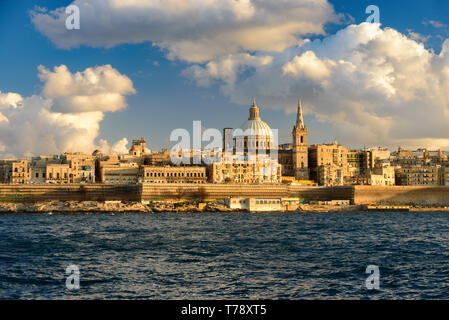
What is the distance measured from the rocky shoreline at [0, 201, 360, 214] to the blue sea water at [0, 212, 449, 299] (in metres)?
32.8

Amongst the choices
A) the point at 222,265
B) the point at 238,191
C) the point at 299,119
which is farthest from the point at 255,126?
the point at 222,265

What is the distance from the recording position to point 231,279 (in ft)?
57.7

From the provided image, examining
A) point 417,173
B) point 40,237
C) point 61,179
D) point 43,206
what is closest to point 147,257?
point 40,237

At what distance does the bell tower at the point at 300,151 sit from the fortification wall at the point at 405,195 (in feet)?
85.1

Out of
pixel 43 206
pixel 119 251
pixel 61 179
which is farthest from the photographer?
pixel 61 179

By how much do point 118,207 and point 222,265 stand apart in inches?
1952

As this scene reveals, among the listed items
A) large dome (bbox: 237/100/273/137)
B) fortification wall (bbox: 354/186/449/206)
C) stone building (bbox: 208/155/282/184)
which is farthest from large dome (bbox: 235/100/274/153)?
fortification wall (bbox: 354/186/449/206)

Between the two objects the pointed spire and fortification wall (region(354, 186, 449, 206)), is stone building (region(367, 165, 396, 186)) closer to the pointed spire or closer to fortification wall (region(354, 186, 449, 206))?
fortification wall (region(354, 186, 449, 206))

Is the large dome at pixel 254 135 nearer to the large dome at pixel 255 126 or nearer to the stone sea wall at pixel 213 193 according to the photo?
the large dome at pixel 255 126

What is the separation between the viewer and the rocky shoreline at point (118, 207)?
66.4 metres

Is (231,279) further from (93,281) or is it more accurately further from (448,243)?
(448,243)

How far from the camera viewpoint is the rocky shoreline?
6638 centimetres
